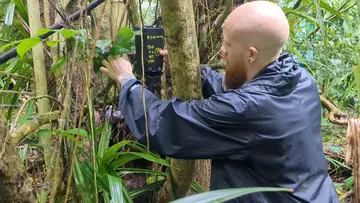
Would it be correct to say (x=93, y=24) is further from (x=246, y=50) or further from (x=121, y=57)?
(x=246, y=50)

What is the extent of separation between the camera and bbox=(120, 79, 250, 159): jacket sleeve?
93cm

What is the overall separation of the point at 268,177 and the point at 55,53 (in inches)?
26.5

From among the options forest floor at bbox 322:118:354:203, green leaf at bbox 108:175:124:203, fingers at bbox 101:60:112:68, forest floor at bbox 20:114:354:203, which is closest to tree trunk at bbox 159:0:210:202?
fingers at bbox 101:60:112:68

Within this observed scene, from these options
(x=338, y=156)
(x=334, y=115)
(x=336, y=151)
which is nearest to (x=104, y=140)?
(x=334, y=115)

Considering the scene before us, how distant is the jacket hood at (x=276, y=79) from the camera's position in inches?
38.5

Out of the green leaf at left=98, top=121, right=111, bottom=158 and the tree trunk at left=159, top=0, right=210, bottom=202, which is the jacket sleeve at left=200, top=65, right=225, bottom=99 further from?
the green leaf at left=98, top=121, right=111, bottom=158

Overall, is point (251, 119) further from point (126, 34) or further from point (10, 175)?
point (10, 175)

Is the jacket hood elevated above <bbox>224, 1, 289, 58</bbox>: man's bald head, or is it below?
below

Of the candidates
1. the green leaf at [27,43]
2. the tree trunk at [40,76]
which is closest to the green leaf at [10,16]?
the tree trunk at [40,76]

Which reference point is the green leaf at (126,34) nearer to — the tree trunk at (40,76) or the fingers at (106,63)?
the fingers at (106,63)

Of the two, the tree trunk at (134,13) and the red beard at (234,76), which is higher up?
the tree trunk at (134,13)

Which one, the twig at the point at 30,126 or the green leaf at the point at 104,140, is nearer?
the twig at the point at 30,126

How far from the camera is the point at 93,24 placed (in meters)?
1.38

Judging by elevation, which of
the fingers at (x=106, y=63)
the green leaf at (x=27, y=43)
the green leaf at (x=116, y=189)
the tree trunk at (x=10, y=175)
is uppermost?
the green leaf at (x=27, y=43)
